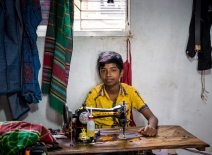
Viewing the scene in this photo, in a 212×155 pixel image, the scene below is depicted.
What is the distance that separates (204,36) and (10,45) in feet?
6.00

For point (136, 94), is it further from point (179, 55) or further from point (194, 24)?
point (194, 24)

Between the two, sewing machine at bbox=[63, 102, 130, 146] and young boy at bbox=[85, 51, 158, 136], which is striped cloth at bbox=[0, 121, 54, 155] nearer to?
sewing machine at bbox=[63, 102, 130, 146]

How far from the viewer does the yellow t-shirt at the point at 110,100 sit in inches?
104

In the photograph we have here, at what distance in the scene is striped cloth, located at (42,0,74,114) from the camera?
2.66 metres

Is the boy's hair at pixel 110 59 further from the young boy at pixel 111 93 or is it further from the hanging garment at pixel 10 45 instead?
the hanging garment at pixel 10 45

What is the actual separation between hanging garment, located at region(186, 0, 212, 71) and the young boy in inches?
29.3

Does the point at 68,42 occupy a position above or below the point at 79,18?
below

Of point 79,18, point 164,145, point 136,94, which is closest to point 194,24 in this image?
point 136,94

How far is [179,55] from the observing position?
2.97 m

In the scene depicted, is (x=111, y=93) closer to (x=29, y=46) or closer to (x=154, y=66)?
(x=154, y=66)

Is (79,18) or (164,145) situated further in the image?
(79,18)

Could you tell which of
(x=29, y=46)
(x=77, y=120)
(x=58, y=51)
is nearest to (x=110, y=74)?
(x=58, y=51)

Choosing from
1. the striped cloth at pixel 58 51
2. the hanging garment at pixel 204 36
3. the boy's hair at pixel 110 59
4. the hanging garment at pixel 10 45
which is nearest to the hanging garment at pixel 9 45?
the hanging garment at pixel 10 45

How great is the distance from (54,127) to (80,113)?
0.95 meters
